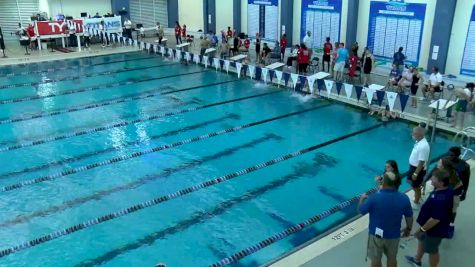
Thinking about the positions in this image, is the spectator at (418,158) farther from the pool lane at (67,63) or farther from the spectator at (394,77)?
the pool lane at (67,63)

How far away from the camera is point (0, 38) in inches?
661

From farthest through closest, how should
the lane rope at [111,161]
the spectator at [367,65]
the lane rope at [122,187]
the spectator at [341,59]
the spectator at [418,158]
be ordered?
1. the spectator at [341,59]
2. the spectator at [367,65]
3. the lane rope at [111,161]
4. the lane rope at [122,187]
5. the spectator at [418,158]

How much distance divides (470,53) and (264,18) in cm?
878

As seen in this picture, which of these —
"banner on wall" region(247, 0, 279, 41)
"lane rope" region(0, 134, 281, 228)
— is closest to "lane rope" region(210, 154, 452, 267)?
"lane rope" region(0, 134, 281, 228)

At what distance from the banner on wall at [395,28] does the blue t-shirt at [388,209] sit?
1048 cm

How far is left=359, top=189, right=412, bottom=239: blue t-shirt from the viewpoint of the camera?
350 cm

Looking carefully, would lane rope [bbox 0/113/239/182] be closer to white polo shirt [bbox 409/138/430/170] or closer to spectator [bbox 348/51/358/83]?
spectator [bbox 348/51/358/83]

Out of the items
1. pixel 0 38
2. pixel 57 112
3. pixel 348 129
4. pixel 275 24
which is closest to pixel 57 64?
pixel 0 38

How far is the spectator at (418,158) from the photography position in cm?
514

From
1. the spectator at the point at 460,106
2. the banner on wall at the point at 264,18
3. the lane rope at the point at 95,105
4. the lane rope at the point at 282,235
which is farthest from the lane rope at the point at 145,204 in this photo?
the banner on wall at the point at 264,18

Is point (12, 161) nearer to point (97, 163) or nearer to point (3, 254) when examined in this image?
point (97, 163)

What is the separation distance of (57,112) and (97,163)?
3.62 metres

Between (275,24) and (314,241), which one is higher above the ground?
(275,24)

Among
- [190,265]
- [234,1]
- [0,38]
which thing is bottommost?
[190,265]
